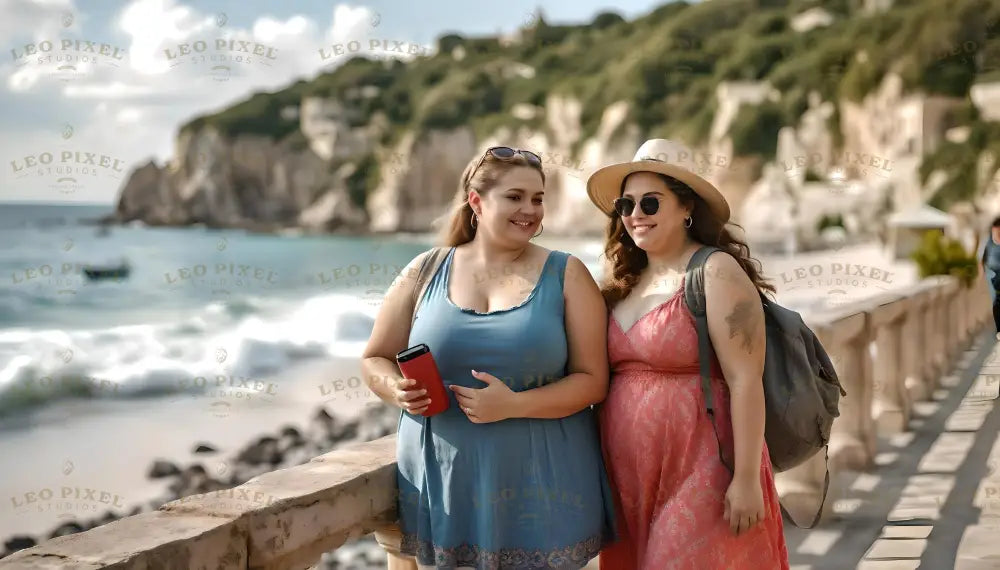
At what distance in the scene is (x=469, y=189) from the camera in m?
2.59

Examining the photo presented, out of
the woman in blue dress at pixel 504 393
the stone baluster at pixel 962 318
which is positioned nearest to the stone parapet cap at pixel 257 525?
the woman in blue dress at pixel 504 393

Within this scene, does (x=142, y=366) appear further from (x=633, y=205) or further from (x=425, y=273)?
(x=633, y=205)

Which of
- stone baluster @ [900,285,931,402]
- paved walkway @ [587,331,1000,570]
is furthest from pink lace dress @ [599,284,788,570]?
stone baluster @ [900,285,931,402]

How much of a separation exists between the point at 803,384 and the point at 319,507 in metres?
1.27

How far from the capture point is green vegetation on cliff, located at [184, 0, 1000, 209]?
55.7 m

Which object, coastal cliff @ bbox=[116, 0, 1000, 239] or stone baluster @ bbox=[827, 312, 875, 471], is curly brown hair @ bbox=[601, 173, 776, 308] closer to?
stone baluster @ bbox=[827, 312, 875, 471]

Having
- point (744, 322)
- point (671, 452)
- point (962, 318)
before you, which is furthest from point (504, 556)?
point (962, 318)

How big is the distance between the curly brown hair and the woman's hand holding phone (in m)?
0.64

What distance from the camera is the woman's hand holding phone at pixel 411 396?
7.77ft

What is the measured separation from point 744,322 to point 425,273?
2.65 feet

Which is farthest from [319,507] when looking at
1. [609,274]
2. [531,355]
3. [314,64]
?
[314,64]

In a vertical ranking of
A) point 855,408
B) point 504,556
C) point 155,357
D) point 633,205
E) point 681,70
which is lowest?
point 155,357

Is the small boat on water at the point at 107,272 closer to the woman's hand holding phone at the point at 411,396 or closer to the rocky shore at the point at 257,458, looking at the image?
the rocky shore at the point at 257,458

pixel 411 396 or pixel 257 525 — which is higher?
pixel 411 396
